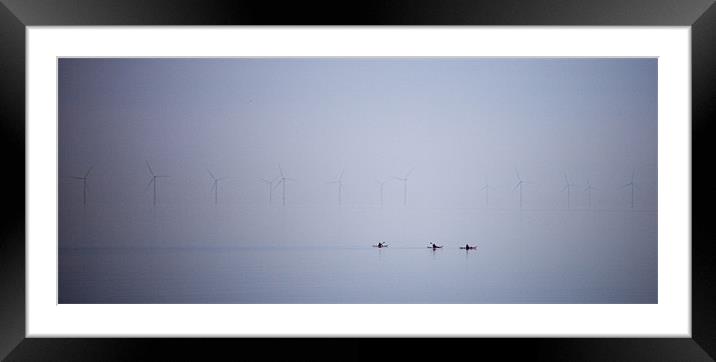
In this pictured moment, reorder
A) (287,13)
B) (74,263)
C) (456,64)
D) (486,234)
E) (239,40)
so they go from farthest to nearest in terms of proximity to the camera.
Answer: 1. (456,64)
2. (486,234)
3. (74,263)
4. (239,40)
5. (287,13)

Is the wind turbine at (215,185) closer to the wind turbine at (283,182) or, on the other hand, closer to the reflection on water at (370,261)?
the reflection on water at (370,261)

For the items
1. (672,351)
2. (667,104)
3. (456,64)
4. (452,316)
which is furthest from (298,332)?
(456,64)

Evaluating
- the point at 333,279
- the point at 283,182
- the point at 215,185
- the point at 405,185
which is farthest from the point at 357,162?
the point at 333,279

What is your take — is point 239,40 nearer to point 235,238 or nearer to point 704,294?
point 704,294

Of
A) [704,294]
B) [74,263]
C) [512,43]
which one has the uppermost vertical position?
[512,43]

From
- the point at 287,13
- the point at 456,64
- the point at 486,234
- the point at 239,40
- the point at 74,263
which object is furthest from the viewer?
the point at 456,64

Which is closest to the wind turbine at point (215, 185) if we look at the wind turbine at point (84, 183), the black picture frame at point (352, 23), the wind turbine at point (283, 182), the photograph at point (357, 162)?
the photograph at point (357, 162)

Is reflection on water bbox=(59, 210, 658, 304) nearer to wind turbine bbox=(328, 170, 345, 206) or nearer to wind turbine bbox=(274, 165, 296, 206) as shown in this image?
wind turbine bbox=(328, 170, 345, 206)

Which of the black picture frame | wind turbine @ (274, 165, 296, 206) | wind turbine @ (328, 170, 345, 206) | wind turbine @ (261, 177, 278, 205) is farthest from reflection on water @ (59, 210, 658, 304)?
the black picture frame
